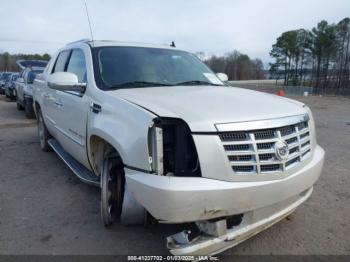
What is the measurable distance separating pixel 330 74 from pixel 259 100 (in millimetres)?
57363

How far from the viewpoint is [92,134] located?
316cm

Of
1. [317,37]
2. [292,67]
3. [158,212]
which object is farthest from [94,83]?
[292,67]

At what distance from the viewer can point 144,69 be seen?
3662 millimetres

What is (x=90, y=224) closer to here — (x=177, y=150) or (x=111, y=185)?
(x=111, y=185)

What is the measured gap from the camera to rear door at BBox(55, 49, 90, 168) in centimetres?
346

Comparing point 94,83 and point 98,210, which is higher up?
point 94,83

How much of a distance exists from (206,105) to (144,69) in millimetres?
1329

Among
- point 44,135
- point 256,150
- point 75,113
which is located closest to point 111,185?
point 75,113

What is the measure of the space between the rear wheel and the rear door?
54 centimetres

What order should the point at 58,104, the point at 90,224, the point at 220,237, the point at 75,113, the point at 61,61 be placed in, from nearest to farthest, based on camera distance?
the point at 220,237 → the point at 90,224 → the point at 75,113 → the point at 58,104 → the point at 61,61

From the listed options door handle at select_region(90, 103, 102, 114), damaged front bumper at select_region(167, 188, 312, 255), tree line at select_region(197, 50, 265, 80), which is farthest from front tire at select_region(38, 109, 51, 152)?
tree line at select_region(197, 50, 265, 80)

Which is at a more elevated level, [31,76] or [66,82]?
[66,82]

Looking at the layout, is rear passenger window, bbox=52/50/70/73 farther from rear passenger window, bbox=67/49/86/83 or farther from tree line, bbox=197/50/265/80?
tree line, bbox=197/50/265/80

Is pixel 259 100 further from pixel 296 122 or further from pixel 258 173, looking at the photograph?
pixel 258 173
